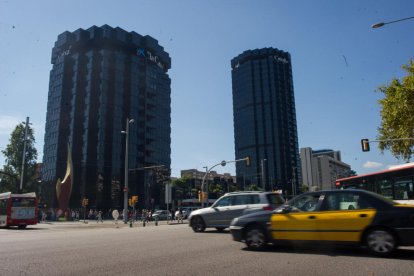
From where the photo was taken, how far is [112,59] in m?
85.2

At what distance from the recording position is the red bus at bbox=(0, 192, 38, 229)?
86.8 feet

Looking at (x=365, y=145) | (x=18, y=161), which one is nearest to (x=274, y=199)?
(x=365, y=145)

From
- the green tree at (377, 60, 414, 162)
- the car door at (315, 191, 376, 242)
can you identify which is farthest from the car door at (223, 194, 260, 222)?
the green tree at (377, 60, 414, 162)

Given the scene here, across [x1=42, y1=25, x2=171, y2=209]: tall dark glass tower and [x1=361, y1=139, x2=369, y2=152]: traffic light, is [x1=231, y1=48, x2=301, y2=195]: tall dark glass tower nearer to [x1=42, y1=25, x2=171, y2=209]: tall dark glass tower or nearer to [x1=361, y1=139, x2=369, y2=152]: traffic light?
[x1=42, y1=25, x2=171, y2=209]: tall dark glass tower

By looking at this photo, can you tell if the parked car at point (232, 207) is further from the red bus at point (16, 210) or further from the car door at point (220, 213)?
the red bus at point (16, 210)

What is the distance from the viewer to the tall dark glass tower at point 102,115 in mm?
77625

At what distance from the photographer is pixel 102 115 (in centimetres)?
8038

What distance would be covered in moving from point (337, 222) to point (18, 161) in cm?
6577

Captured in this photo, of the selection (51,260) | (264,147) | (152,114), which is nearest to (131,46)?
(152,114)

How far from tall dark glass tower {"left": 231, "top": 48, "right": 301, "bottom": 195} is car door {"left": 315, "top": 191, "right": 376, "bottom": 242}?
12711 centimetres

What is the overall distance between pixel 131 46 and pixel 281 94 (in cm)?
6959

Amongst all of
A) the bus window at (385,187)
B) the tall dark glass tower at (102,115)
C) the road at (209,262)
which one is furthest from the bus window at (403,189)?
the tall dark glass tower at (102,115)

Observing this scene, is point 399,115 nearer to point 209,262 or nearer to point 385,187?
point 385,187

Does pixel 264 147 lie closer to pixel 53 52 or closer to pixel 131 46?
pixel 131 46
